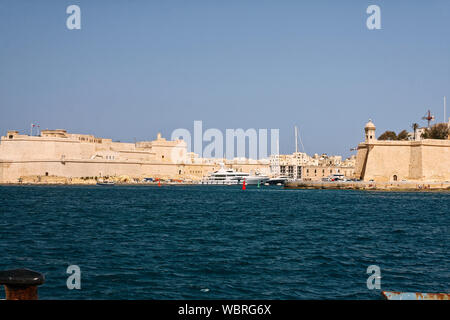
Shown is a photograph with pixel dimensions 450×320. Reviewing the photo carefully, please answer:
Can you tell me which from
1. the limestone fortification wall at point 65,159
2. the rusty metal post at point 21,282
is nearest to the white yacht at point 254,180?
the limestone fortification wall at point 65,159

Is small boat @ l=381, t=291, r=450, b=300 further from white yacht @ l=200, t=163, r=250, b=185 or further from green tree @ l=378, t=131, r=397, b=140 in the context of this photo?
white yacht @ l=200, t=163, r=250, b=185

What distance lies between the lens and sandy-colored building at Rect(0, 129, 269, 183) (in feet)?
210

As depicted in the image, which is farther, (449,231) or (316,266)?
(449,231)

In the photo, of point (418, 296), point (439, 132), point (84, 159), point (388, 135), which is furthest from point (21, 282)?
point (84, 159)

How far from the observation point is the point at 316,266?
29.2ft

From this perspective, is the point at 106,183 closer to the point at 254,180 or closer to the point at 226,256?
the point at 254,180

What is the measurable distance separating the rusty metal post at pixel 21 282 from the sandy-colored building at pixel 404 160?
4591cm

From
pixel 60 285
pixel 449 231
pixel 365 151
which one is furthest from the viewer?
pixel 365 151

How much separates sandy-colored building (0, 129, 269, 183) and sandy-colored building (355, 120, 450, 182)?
1441 inches

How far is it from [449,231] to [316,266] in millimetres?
7832
